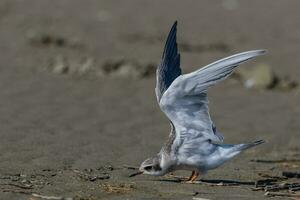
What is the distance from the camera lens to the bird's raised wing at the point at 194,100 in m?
6.79

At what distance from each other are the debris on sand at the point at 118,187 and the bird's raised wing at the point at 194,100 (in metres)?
0.58

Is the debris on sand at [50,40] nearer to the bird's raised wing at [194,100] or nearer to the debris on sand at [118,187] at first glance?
the bird's raised wing at [194,100]

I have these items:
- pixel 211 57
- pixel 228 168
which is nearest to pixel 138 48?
pixel 211 57

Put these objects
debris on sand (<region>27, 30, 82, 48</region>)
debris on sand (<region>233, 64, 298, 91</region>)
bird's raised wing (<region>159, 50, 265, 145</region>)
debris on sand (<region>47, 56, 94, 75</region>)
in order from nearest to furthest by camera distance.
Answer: bird's raised wing (<region>159, 50, 265, 145</region>) < debris on sand (<region>233, 64, 298, 91</region>) < debris on sand (<region>47, 56, 94, 75</region>) < debris on sand (<region>27, 30, 82, 48</region>)

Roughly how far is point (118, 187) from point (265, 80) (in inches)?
225

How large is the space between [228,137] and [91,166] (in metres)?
2.26

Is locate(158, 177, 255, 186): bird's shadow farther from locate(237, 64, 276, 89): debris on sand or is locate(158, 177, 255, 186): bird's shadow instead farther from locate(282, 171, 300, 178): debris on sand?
locate(237, 64, 276, 89): debris on sand

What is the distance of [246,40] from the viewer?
1459cm

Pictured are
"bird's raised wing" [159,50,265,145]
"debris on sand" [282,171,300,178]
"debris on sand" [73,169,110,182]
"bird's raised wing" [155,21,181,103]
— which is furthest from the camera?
"debris on sand" [282,171,300,178]

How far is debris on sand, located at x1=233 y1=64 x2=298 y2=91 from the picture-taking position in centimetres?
1202

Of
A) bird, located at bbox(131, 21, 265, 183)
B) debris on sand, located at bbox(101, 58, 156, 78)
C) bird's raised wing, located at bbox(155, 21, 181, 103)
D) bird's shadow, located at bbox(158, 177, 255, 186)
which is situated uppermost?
debris on sand, located at bbox(101, 58, 156, 78)

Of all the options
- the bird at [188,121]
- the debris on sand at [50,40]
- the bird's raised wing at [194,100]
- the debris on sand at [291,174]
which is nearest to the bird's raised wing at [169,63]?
the bird at [188,121]

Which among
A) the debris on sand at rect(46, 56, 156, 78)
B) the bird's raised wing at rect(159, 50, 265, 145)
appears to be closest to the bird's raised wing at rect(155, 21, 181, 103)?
the bird's raised wing at rect(159, 50, 265, 145)

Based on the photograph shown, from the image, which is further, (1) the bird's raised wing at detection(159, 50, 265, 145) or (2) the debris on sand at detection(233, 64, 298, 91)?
(2) the debris on sand at detection(233, 64, 298, 91)
